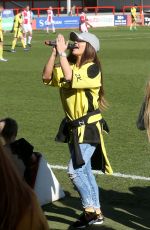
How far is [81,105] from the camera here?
18.1 feet

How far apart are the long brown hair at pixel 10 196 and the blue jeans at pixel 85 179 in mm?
3364

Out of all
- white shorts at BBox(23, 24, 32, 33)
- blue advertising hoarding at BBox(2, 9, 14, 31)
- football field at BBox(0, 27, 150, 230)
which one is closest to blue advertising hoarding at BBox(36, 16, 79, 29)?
blue advertising hoarding at BBox(2, 9, 14, 31)

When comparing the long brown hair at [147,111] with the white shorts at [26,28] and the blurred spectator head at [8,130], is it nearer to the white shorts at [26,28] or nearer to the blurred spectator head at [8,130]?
the blurred spectator head at [8,130]

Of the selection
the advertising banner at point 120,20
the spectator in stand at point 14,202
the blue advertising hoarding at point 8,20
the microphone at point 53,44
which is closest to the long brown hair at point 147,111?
the microphone at point 53,44

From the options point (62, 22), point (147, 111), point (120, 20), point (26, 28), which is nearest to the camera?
point (147, 111)

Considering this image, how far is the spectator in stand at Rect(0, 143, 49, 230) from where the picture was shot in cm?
206

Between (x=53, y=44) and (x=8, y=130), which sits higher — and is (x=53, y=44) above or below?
above

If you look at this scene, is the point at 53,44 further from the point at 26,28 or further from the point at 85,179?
the point at 26,28

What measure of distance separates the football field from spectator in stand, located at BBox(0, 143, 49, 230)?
2870 millimetres

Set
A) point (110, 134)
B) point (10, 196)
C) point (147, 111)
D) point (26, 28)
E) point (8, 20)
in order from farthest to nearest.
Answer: point (8, 20), point (26, 28), point (110, 134), point (147, 111), point (10, 196)

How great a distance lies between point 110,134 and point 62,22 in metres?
41.5

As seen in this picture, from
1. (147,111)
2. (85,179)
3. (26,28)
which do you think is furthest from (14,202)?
(26,28)

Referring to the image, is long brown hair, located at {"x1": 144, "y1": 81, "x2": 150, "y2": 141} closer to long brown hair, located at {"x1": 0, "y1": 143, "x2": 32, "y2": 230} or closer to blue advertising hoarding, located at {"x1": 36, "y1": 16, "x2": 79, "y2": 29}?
long brown hair, located at {"x1": 0, "y1": 143, "x2": 32, "y2": 230}

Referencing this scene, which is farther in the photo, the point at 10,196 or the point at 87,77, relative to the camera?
the point at 87,77
